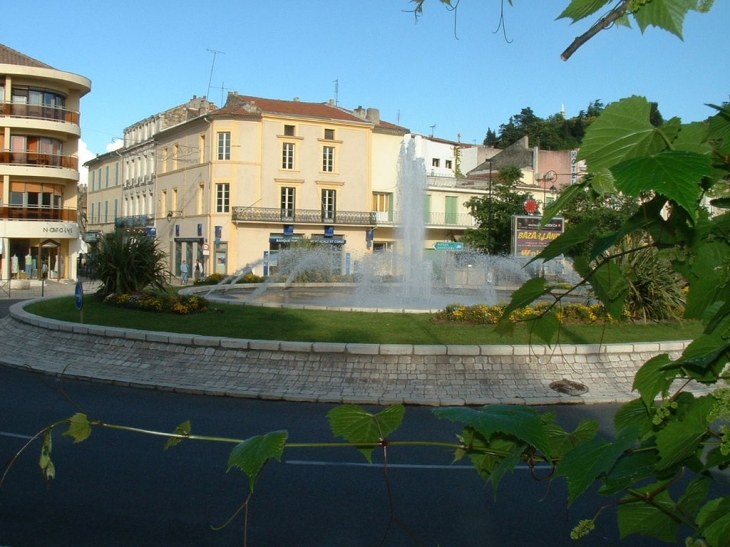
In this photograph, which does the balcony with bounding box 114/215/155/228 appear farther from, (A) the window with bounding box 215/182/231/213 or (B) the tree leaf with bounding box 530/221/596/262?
(B) the tree leaf with bounding box 530/221/596/262

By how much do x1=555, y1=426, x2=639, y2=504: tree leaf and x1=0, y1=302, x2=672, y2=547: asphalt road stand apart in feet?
14.0

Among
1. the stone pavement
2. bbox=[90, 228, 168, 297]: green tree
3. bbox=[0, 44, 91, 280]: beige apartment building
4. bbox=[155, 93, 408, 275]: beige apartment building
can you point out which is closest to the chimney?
bbox=[155, 93, 408, 275]: beige apartment building

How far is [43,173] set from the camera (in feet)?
156

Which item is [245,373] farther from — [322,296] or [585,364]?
[322,296]

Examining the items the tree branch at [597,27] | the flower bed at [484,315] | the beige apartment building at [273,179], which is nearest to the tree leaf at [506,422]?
the tree branch at [597,27]

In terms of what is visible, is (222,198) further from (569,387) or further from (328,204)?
(569,387)

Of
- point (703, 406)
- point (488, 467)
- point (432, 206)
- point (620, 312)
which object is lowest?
point (488, 467)

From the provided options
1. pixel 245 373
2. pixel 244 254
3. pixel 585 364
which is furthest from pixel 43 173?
pixel 585 364

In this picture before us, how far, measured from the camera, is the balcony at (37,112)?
46188 mm

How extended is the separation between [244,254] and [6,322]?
3446 centimetres

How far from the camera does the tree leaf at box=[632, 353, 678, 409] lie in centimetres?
134

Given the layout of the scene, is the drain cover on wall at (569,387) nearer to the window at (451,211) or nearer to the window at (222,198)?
the window at (222,198)

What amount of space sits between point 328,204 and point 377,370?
1711 inches

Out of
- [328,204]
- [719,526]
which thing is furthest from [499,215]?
[719,526]
